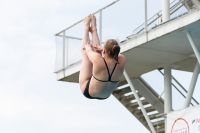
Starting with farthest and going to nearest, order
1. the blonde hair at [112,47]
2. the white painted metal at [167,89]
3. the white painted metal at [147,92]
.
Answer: the white painted metal at [147,92]
the white painted metal at [167,89]
the blonde hair at [112,47]

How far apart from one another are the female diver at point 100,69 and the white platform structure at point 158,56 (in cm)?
771

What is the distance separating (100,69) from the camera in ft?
38.1

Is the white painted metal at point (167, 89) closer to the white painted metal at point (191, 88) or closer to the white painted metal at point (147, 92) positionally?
the white painted metal at point (191, 88)

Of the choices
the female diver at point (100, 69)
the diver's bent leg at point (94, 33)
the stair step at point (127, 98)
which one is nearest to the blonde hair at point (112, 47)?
the female diver at point (100, 69)

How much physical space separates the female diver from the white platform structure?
771cm

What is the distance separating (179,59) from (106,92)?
37.6 feet

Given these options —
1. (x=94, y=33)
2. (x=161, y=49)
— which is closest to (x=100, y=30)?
(x=161, y=49)

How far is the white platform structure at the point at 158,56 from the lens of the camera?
20.2m

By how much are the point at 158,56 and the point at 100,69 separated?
1134cm

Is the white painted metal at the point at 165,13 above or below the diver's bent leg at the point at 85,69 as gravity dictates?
above

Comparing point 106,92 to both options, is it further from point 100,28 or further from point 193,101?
point 193,101

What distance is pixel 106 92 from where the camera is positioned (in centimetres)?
1180

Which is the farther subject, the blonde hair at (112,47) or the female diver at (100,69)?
the female diver at (100,69)

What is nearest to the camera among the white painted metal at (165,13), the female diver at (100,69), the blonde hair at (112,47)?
the blonde hair at (112,47)
